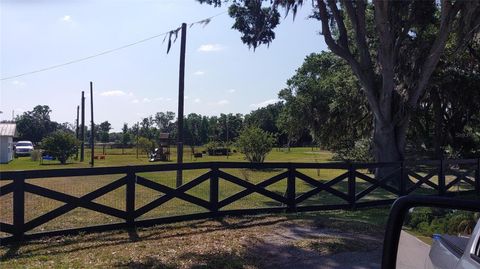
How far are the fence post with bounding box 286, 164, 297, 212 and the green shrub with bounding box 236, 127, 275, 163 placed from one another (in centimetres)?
2179

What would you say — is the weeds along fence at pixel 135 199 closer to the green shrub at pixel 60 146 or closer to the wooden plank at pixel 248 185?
the wooden plank at pixel 248 185

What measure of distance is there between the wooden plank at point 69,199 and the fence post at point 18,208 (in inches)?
4.4

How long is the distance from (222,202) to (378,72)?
39.8 ft

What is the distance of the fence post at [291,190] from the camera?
1204 cm

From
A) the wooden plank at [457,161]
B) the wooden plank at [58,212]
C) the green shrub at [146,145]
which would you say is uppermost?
the green shrub at [146,145]

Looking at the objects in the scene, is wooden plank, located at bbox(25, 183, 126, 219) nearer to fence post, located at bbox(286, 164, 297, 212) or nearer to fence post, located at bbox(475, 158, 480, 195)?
fence post, located at bbox(286, 164, 297, 212)

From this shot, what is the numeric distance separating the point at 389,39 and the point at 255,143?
1674 cm

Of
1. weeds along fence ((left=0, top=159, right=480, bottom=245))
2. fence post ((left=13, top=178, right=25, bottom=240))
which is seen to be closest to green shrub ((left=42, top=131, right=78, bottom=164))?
weeds along fence ((left=0, top=159, right=480, bottom=245))

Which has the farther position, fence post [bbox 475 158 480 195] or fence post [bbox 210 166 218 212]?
fence post [bbox 475 158 480 195]

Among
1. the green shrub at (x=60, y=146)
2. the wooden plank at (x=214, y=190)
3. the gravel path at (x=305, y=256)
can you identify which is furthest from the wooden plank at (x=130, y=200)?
the green shrub at (x=60, y=146)

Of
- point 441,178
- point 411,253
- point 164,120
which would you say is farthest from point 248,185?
point 164,120

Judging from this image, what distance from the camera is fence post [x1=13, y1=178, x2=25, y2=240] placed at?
27.7ft

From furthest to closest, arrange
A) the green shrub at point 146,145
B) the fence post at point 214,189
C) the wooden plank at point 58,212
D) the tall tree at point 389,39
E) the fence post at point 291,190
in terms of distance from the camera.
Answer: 1. the green shrub at point 146,145
2. the tall tree at point 389,39
3. the fence post at point 291,190
4. the fence post at point 214,189
5. the wooden plank at point 58,212

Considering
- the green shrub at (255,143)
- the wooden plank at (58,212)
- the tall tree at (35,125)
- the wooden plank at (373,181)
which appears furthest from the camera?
the tall tree at (35,125)
